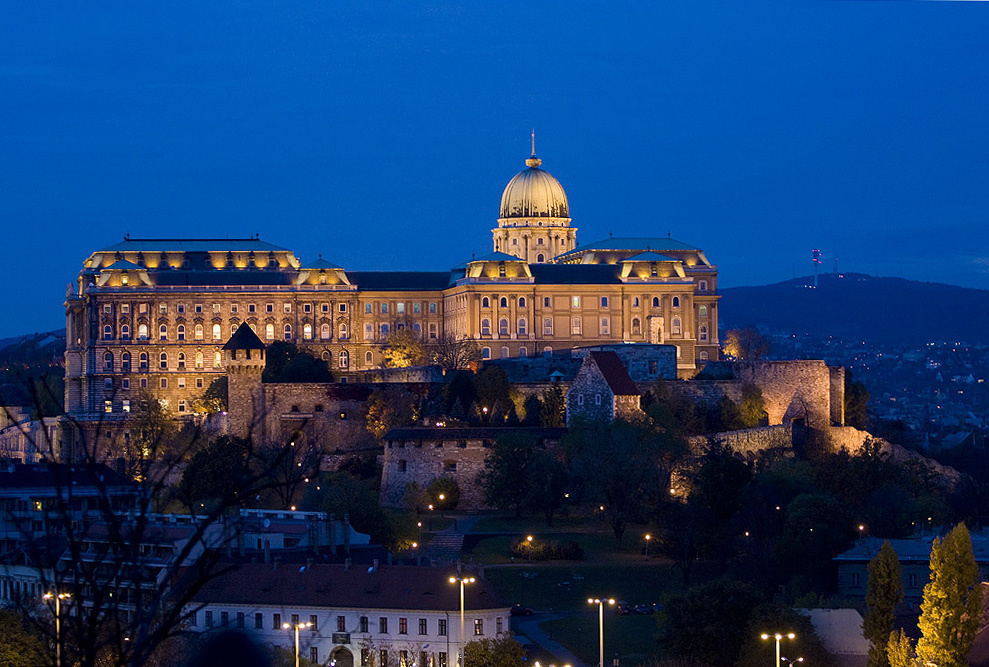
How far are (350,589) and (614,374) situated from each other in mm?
37101

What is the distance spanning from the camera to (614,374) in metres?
93.4

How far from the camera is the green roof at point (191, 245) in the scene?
15062cm

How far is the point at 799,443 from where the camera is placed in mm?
95188

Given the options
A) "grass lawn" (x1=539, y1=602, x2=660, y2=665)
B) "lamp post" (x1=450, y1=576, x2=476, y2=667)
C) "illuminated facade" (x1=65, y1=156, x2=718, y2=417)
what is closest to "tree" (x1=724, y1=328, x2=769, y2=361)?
"illuminated facade" (x1=65, y1=156, x2=718, y2=417)

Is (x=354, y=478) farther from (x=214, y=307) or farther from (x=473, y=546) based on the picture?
(x=214, y=307)

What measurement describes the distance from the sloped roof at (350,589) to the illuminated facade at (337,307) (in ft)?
231

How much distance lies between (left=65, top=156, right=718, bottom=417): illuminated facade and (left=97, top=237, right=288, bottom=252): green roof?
0.54ft

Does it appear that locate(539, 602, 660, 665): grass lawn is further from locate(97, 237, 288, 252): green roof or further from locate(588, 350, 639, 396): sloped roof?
locate(97, 237, 288, 252): green roof

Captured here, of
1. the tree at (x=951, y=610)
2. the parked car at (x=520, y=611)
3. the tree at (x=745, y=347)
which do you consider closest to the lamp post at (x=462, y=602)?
the parked car at (x=520, y=611)

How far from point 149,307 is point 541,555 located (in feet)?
246

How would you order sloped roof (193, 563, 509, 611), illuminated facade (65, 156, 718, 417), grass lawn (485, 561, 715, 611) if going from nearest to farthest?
1. sloped roof (193, 563, 509, 611)
2. grass lawn (485, 561, 715, 611)
3. illuminated facade (65, 156, 718, 417)

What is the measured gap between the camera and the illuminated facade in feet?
442

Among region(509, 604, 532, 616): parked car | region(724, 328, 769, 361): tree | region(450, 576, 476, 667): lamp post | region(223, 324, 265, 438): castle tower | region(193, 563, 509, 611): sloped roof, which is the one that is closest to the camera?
region(450, 576, 476, 667): lamp post

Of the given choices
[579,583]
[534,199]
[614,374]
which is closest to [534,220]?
[534,199]
